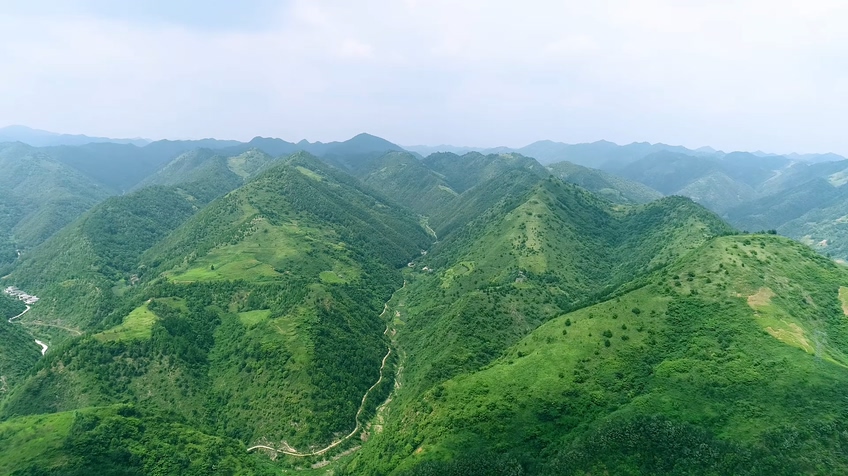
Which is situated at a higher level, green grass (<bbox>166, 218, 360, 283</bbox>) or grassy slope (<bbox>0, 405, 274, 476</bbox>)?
green grass (<bbox>166, 218, 360, 283</bbox>)

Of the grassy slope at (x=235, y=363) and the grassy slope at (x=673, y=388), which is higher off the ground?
the grassy slope at (x=673, y=388)

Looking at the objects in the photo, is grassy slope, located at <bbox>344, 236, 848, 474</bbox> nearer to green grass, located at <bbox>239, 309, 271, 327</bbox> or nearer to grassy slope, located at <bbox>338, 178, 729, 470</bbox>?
grassy slope, located at <bbox>338, 178, 729, 470</bbox>

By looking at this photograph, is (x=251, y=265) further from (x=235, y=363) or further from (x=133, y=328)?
(x=235, y=363)

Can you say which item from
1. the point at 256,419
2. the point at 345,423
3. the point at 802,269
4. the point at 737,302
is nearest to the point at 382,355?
the point at 345,423

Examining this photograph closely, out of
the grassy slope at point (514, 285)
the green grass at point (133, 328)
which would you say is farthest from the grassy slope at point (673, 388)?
the green grass at point (133, 328)

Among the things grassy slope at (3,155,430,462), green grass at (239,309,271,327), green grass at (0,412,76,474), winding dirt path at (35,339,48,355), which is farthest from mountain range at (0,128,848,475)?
winding dirt path at (35,339,48,355)

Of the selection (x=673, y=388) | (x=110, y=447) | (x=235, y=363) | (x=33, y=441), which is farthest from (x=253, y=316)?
(x=673, y=388)

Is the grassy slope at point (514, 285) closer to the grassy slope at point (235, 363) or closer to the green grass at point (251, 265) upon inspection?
the grassy slope at point (235, 363)
